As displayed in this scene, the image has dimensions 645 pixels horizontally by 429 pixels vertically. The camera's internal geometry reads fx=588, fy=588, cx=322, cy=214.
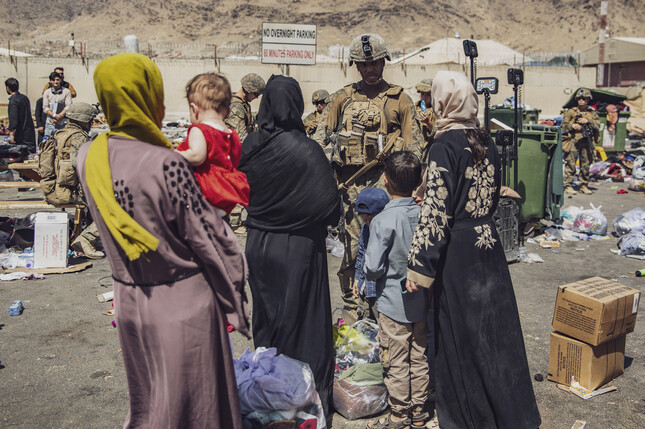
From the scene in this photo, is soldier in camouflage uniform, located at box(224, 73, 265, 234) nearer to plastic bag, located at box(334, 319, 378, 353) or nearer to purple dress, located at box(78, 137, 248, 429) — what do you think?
plastic bag, located at box(334, 319, 378, 353)

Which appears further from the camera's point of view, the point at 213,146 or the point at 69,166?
the point at 69,166

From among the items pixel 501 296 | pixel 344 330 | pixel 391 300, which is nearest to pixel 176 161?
pixel 391 300

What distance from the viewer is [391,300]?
3473mm

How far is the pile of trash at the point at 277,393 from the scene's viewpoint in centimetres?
304

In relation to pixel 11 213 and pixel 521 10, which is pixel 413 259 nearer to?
pixel 11 213

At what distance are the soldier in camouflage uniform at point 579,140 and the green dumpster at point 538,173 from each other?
3725mm

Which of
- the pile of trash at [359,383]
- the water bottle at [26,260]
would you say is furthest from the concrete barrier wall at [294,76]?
the pile of trash at [359,383]

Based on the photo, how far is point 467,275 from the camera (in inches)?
127

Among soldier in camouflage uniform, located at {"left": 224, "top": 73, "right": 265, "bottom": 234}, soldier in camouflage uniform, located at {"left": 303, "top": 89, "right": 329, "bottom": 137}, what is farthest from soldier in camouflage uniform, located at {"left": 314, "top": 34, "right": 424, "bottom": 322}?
soldier in camouflage uniform, located at {"left": 303, "top": 89, "right": 329, "bottom": 137}

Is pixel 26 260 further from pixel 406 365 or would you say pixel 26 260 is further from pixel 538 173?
pixel 538 173

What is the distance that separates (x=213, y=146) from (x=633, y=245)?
6591 mm

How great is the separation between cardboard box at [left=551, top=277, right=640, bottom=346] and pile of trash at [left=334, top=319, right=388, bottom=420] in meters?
1.33

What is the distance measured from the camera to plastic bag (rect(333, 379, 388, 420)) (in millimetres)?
3670

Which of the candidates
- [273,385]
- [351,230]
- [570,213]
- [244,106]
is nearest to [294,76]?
[570,213]
